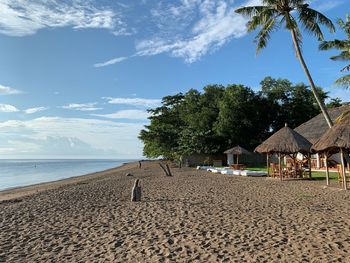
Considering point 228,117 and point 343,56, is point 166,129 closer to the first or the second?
point 228,117

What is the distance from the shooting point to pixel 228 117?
34.2m

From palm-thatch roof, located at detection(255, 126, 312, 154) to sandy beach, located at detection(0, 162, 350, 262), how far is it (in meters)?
6.13

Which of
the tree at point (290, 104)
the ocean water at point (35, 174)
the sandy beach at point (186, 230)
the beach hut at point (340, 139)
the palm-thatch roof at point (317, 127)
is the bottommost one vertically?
the sandy beach at point (186, 230)

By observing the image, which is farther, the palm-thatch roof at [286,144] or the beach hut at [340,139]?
the palm-thatch roof at [286,144]

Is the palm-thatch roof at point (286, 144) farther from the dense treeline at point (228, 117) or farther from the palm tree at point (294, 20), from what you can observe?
the dense treeline at point (228, 117)

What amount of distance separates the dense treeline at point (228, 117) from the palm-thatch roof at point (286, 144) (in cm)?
1528

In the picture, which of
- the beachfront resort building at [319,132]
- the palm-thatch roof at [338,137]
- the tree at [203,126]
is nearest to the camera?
the palm-thatch roof at [338,137]

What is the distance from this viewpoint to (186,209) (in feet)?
31.6

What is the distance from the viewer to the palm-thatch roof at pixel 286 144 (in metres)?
17.6

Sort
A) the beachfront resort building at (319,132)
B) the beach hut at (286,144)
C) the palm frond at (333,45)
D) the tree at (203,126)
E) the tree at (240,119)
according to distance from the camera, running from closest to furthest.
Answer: the palm frond at (333,45) < the beach hut at (286,144) < the beachfront resort building at (319,132) < the tree at (240,119) < the tree at (203,126)

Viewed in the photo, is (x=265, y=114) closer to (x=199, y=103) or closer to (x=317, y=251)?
(x=199, y=103)

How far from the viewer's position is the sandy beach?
5.65 metres

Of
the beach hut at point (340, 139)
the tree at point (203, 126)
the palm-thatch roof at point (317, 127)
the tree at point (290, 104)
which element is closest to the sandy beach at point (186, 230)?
the beach hut at point (340, 139)

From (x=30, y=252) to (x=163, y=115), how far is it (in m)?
40.4
